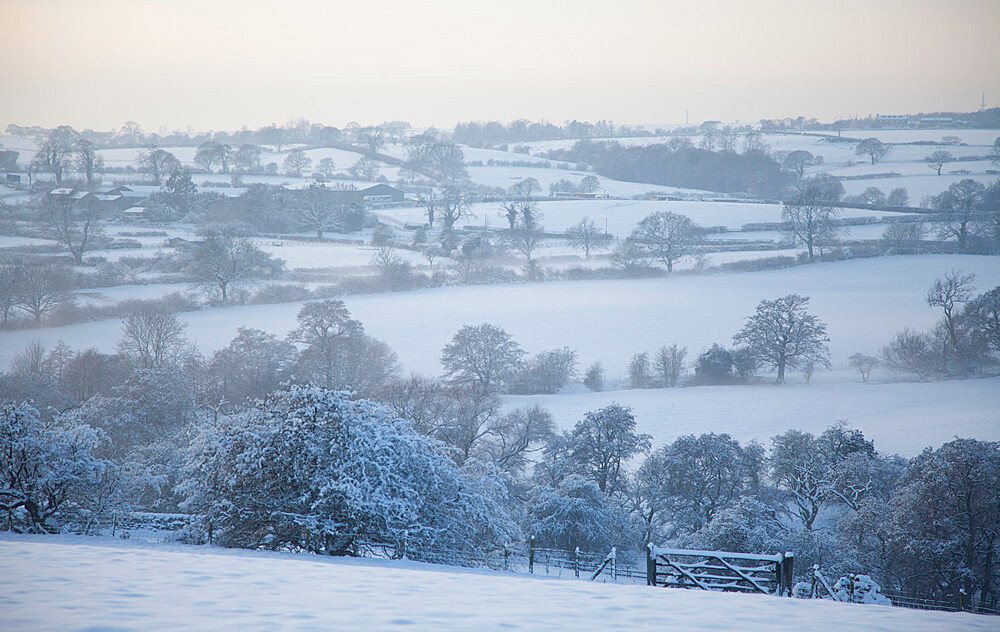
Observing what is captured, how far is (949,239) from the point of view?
4188 centimetres

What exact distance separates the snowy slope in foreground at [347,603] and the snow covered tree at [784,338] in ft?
77.3

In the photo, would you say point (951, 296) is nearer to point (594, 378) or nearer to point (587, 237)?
point (594, 378)

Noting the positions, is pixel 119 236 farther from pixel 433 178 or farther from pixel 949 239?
pixel 949 239

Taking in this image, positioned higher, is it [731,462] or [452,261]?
[452,261]

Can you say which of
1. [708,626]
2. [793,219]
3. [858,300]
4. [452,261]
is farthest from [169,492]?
Result: [793,219]

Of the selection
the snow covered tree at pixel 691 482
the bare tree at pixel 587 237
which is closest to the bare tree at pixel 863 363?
the snow covered tree at pixel 691 482

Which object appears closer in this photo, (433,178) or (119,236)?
(119,236)

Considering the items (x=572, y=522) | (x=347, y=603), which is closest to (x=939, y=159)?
(x=572, y=522)

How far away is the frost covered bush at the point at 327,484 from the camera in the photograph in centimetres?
972

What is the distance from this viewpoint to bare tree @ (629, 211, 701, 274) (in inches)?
1705

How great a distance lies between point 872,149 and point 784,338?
49536 mm

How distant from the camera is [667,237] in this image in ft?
148

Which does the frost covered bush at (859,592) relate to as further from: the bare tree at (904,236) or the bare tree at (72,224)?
the bare tree at (904,236)

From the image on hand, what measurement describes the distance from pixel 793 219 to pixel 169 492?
42.1 meters
